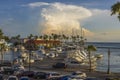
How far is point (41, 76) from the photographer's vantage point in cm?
6519

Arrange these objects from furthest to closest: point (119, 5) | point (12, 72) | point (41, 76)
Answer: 1. point (12, 72)
2. point (41, 76)
3. point (119, 5)

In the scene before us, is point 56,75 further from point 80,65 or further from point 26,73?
point 80,65

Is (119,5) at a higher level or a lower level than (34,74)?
higher

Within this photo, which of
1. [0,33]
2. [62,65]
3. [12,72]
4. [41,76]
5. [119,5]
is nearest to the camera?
[119,5]

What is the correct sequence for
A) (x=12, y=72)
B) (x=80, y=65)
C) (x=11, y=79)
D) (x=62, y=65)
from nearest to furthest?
(x=11, y=79)
(x=12, y=72)
(x=62, y=65)
(x=80, y=65)

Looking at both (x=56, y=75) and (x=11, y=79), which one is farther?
(x=56, y=75)

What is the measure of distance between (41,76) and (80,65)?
1550 inches

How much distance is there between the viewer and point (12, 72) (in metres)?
73.3

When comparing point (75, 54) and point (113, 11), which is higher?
point (113, 11)

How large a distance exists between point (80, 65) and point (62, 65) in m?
10.3

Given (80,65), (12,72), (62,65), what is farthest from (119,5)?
(80,65)

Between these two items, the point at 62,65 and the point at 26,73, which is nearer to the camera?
the point at 26,73

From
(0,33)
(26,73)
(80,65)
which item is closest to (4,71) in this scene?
(26,73)

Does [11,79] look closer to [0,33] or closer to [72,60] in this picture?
[72,60]
